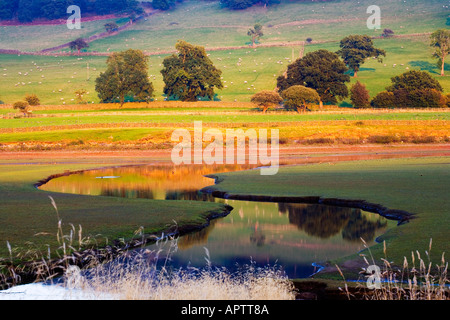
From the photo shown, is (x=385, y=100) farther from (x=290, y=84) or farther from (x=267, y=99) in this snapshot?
(x=267, y=99)

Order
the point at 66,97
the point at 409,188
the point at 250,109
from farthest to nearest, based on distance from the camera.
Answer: the point at 66,97
the point at 250,109
the point at 409,188

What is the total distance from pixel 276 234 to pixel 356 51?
414 ft

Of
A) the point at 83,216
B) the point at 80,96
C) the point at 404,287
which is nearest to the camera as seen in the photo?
the point at 404,287

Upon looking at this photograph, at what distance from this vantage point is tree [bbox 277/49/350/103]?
119688mm

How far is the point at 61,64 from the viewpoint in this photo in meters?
188

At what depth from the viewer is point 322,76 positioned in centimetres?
11994

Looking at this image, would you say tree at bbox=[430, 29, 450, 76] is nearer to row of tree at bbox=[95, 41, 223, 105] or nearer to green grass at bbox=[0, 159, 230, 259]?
row of tree at bbox=[95, 41, 223, 105]

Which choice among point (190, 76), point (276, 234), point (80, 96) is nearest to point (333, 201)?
point (276, 234)

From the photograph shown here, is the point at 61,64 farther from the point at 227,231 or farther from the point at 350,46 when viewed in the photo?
the point at 227,231

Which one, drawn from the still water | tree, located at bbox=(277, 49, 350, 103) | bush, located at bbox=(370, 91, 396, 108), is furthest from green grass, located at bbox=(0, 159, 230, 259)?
tree, located at bbox=(277, 49, 350, 103)

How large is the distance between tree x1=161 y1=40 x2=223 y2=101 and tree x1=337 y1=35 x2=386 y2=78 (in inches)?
1429

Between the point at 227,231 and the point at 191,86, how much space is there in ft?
342

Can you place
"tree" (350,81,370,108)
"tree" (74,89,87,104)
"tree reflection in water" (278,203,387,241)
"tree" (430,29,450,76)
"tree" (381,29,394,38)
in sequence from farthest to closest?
"tree" (381,29,394,38) → "tree" (430,29,450,76) → "tree" (74,89,87,104) → "tree" (350,81,370,108) → "tree reflection in water" (278,203,387,241)
